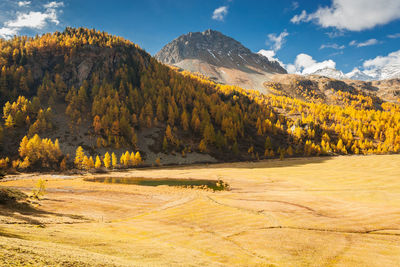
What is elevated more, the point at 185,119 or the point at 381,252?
the point at 185,119

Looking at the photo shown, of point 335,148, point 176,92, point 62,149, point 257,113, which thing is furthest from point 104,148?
point 335,148

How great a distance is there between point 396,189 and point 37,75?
208839mm

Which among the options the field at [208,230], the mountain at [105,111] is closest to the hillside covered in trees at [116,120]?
the mountain at [105,111]

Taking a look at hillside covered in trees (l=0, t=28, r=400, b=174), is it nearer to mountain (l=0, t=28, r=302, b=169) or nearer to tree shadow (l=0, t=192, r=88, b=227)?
mountain (l=0, t=28, r=302, b=169)

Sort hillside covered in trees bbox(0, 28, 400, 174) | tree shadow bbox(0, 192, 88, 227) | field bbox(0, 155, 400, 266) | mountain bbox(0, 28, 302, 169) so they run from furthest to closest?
mountain bbox(0, 28, 302, 169), hillside covered in trees bbox(0, 28, 400, 174), tree shadow bbox(0, 192, 88, 227), field bbox(0, 155, 400, 266)

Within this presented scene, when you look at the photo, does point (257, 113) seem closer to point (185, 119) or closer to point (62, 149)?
point (185, 119)

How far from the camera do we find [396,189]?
1633 inches

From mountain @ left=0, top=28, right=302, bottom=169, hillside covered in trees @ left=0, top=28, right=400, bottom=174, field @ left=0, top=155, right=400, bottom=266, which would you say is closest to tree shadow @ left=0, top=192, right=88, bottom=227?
field @ left=0, top=155, right=400, bottom=266

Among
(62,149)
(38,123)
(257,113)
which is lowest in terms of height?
(62,149)

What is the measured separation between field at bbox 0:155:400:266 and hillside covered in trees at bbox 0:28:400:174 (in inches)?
2635

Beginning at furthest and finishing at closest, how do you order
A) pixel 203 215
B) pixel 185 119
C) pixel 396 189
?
pixel 185 119 < pixel 396 189 < pixel 203 215

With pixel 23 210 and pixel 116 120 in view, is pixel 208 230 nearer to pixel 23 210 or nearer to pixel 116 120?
pixel 23 210

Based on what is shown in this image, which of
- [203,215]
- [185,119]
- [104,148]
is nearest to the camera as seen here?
[203,215]

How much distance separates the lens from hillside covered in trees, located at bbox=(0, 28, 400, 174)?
332 ft
